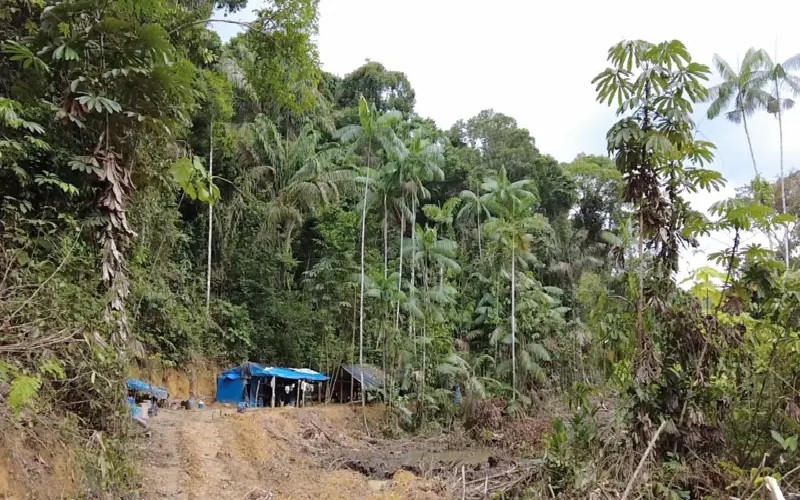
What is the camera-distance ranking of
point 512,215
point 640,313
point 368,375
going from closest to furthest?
point 640,313 → point 368,375 → point 512,215

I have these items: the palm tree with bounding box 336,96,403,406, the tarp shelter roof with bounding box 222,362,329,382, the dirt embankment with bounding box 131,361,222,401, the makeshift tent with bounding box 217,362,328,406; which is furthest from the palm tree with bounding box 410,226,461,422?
the dirt embankment with bounding box 131,361,222,401

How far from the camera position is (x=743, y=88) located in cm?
2509

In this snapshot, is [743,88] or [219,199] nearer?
[219,199]

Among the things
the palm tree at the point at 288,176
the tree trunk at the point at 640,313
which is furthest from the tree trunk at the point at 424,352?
the tree trunk at the point at 640,313

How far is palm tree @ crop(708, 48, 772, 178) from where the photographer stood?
24.6m

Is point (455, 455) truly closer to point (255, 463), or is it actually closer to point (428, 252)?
point (255, 463)

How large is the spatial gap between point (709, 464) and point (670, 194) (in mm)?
2622

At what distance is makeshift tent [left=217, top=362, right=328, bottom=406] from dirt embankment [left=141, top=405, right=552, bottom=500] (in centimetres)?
255

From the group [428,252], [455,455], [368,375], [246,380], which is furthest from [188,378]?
[455,455]

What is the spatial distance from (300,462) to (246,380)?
8011 millimetres

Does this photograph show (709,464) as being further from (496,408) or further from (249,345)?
(249,345)

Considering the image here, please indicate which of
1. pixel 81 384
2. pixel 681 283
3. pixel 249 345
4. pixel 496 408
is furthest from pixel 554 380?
pixel 81 384

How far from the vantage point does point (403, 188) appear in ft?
61.8

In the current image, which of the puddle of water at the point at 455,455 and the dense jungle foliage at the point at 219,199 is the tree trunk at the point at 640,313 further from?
the puddle of water at the point at 455,455
